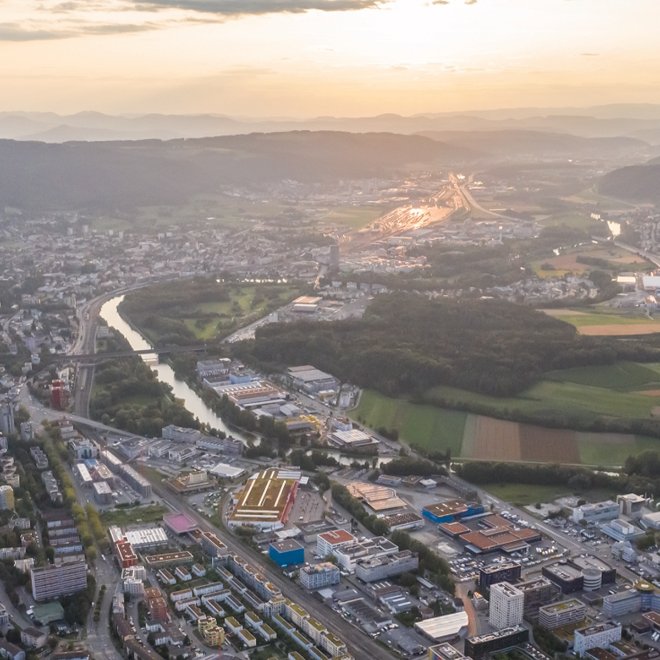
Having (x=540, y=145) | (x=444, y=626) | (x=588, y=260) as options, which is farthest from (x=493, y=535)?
(x=540, y=145)

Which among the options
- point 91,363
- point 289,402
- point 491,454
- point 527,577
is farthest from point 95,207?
point 527,577

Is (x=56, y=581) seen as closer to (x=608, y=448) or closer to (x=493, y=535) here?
(x=493, y=535)

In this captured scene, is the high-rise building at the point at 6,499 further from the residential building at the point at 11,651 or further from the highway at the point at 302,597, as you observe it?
the residential building at the point at 11,651

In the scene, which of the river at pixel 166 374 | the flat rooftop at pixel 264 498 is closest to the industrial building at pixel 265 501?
the flat rooftop at pixel 264 498

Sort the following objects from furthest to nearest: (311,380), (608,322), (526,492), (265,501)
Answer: (608,322) < (311,380) < (526,492) < (265,501)

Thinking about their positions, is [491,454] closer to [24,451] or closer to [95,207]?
[24,451]

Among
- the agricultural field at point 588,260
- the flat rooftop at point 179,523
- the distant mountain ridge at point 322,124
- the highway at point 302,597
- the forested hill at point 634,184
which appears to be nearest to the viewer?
the highway at point 302,597

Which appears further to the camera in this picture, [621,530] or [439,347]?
[439,347]
